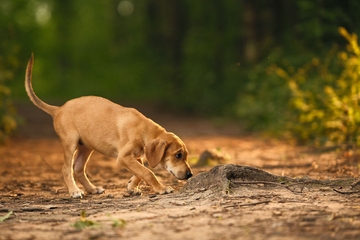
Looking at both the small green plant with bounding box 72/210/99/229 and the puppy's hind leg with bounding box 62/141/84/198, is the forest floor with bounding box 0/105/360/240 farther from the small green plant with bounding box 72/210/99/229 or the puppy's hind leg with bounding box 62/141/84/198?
the puppy's hind leg with bounding box 62/141/84/198

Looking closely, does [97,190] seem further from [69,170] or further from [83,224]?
[83,224]

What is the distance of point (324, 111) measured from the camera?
11062 mm

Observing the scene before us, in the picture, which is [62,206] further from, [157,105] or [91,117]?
[157,105]

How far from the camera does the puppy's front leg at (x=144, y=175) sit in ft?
21.0

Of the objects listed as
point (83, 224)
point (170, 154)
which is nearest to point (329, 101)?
point (170, 154)

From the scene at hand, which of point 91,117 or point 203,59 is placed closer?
point 91,117

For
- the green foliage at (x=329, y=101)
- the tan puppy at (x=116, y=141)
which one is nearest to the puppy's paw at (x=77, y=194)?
the tan puppy at (x=116, y=141)

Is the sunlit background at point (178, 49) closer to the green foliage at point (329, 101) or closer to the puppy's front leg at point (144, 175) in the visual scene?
the green foliage at point (329, 101)

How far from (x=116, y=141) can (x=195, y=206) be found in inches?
75.4

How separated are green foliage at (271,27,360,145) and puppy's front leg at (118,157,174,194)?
3708 mm

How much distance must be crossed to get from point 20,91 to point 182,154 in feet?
85.8

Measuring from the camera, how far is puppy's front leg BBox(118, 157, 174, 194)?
6.39 metres

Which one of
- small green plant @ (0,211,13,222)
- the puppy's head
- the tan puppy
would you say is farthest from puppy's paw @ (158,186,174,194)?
small green plant @ (0,211,13,222)

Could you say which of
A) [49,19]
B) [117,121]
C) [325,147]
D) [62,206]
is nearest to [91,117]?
[117,121]
